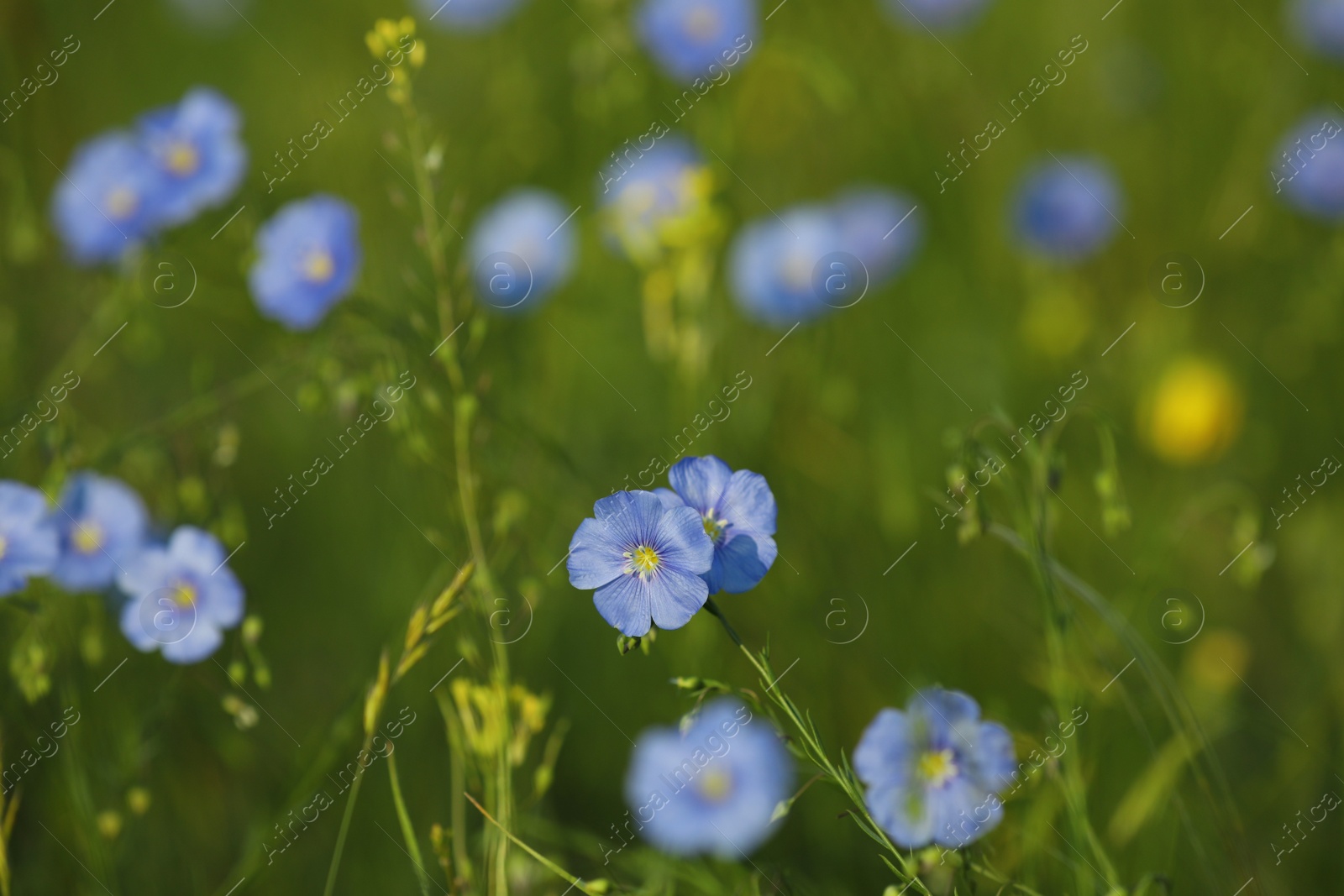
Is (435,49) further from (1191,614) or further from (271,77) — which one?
(1191,614)

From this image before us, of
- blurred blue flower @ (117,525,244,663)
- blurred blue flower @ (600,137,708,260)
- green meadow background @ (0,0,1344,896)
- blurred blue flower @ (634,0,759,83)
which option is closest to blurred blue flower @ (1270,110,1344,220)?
green meadow background @ (0,0,1344,896)

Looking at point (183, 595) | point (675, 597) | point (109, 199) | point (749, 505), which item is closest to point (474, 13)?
point (109, 199)

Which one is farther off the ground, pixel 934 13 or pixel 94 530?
pixel 934 13

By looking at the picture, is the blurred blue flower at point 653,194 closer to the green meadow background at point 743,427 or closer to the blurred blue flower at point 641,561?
the green meadow background at point 743,427

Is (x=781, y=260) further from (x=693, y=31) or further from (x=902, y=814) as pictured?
(x=902, y=814)

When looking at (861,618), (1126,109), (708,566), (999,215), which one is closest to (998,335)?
(999,215)

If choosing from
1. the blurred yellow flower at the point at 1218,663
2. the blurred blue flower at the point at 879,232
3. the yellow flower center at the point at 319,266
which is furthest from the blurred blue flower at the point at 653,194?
the blurred yellow flower at the point at 1218,663
